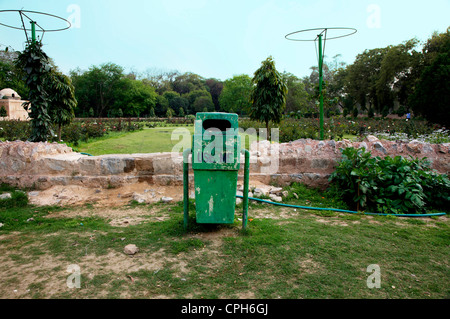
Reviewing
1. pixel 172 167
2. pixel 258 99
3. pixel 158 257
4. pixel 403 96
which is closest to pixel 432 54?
pixel 403 96

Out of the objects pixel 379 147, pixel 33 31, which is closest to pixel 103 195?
pixel 33 31

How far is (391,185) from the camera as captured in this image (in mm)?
4414

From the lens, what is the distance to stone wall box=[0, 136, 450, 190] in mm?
5168

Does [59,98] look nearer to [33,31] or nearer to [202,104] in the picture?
[33,31]

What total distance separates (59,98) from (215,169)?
907 centimetres

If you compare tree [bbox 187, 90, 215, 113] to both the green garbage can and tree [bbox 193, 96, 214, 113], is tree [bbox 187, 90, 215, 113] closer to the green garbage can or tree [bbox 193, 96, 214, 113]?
tree [bbox 193, 96, 214, 113]

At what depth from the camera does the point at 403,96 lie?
2914 cm

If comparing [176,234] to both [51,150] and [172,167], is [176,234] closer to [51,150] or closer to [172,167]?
[172,167]

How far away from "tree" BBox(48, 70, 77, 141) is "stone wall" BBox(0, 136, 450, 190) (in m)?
4.84

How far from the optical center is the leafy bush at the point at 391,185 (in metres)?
4.28

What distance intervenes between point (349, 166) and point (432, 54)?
26.8m

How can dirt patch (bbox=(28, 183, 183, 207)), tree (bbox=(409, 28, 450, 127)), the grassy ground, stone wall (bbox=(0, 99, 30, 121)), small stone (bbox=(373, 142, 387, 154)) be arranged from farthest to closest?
stone wall (bbox=(0, 99, 30, 121))
tree (bbox=(409, 28, 450, 127))
small stone (bbox=(373, 142, 387, 154))
dirt patch (bbox=(28, 183, 183, 207))
the grassy ground

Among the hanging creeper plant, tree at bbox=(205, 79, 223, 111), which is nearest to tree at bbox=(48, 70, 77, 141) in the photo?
the hanging creeper plant

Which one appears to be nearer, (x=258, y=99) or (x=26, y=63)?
(x=26, y=63)
